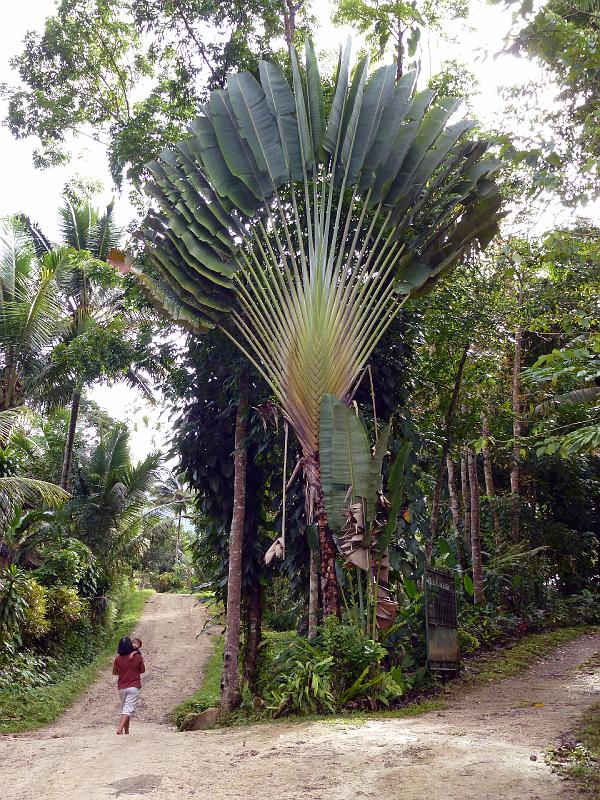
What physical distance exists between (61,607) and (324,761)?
38.4 ft

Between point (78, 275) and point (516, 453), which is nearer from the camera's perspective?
point (516, 453)

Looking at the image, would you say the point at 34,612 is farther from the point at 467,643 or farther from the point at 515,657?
the point at 515,657

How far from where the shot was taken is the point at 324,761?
511 cm

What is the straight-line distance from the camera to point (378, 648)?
763cm

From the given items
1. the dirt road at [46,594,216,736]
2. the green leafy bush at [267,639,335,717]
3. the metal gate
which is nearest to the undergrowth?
the green leafy bush at [267,639,335,717]

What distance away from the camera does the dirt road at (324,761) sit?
4430 mm

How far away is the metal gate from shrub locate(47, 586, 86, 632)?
9138 mm

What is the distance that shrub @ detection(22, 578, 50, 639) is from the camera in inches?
522

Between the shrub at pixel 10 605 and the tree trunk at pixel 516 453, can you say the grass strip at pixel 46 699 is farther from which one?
the tree trunk at pixel 516 453

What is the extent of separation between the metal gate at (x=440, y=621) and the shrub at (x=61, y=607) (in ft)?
30.0

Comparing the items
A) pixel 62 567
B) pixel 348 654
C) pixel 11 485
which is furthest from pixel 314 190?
pixel 62 567

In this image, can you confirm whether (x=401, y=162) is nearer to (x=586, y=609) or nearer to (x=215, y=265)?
(x=215, y=265)

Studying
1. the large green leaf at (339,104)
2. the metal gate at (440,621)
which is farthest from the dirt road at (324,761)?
the large green leaf at (339,104)

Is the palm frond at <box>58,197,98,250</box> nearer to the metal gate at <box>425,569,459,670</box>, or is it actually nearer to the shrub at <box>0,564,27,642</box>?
the shrub at <box>0,564,27,642</box>
